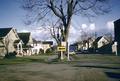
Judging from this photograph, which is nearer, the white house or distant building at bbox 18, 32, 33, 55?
the white house

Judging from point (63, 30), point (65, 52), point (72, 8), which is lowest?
point (65, 52)

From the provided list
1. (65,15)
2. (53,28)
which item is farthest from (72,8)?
(53,28)

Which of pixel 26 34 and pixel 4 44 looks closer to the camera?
pixel 4 44

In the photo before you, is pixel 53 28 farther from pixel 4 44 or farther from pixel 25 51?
pixel 25 51

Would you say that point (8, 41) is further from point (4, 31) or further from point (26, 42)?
point (26, 42)

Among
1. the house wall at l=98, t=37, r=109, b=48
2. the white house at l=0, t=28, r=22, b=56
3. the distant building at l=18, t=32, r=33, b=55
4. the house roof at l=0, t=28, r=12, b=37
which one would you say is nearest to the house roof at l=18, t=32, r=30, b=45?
the distant building at l=18, t=32, r=33, b=55

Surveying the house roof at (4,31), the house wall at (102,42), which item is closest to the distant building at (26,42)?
the house roof at (4,31)

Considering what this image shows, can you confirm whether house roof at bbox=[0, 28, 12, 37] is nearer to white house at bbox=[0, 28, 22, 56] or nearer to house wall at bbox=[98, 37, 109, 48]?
white house at bbox=[0, 28, 22, 56]

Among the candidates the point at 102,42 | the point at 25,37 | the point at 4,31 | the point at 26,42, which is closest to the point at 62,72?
the point at 4,31

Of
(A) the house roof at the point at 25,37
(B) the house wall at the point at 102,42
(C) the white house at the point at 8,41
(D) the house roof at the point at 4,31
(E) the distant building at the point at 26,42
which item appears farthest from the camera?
(B) the house wall at the point at 102,42

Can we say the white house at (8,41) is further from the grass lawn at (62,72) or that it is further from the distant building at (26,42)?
the grass lawn at (62,72)

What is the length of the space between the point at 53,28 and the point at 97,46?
247 ft

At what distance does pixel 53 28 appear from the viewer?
58.7 metres

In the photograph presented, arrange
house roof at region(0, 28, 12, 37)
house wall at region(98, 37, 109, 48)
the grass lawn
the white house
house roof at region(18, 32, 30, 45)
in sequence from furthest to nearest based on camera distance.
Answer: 1. house wall at region(98, 37, 109, 48)
2. house roof at region(18, 32, 30, 45)
3. house roof at region(0, 28, 12, 37)
4. the white house
5. the grass lawn
